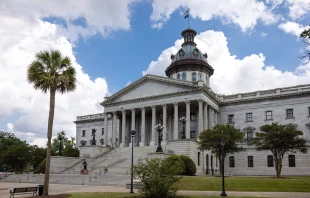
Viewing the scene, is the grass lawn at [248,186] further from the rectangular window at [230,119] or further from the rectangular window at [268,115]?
the rectangular window at [230,119]

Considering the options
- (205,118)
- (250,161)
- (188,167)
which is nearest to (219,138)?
(188,167)

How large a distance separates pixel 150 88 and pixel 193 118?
1037 centimetres

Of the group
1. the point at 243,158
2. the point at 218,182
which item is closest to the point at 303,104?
the point at 243,158

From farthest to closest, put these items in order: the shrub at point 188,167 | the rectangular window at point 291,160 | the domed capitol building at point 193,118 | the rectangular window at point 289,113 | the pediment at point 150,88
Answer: the pediment at point 150,88 → the rectangular window at point 289,113 → the rectangular window at point 291,160 → the domed capitol building at point 193,118 → the shrub at point 188,167

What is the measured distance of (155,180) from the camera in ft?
66.3

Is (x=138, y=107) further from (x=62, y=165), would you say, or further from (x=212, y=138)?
(x=212, y=138)

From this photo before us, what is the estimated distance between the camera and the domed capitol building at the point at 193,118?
53.0 m

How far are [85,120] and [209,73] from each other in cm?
3678

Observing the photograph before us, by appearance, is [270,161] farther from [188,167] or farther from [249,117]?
[188,167]

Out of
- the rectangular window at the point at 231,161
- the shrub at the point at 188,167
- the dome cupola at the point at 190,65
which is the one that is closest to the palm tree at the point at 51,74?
the shrub at the point at 188,167

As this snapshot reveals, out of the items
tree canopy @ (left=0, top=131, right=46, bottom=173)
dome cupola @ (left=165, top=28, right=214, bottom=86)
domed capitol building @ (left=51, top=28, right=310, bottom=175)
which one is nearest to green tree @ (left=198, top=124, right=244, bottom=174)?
domed capitol building @ (left=51, top=28, right=310, bottom=175)

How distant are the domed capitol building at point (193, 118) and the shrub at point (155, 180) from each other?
26319 mm

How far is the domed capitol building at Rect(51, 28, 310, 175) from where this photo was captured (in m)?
53.0

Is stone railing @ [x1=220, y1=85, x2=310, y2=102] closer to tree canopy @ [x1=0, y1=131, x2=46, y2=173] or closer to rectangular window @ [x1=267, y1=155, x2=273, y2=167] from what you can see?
rectangular window @ [x1=267, y1=155, x2=273, y2=167]
